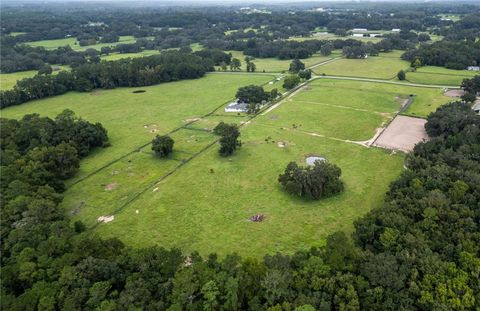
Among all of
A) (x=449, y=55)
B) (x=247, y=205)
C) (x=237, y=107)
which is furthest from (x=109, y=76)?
(x=449, y=55)

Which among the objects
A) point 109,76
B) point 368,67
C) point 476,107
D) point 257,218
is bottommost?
point 368,67

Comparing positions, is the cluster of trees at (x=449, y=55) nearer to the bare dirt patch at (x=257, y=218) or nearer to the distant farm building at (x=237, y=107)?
the distant farm building at (x=237, y=107)

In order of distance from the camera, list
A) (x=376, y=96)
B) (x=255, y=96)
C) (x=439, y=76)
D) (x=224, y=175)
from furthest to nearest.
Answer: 1. (x=439, y=76)
2. (x=376, y=96)
3. (x=255, y=96)
4. (x=224, y=175)

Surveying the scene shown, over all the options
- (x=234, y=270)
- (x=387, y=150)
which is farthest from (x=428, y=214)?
(x=387, y=150)

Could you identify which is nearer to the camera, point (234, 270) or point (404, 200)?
point (234, 270)

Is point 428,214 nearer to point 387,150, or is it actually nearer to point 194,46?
point 387,150

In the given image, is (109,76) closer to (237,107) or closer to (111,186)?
(237,107)
